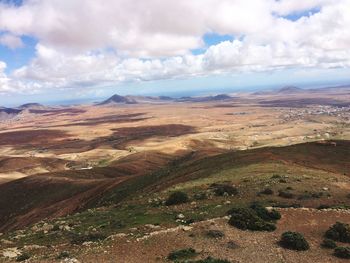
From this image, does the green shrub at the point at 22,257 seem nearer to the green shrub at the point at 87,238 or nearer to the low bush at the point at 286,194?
the green shrub at the point at 87,238

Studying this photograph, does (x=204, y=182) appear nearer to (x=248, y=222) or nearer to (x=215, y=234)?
(x=248, y=222)

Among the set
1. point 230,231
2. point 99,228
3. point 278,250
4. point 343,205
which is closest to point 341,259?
point 278,250

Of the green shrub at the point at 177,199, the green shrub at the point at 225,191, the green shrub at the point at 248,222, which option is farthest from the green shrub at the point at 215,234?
the green shrub at the point at 225,191

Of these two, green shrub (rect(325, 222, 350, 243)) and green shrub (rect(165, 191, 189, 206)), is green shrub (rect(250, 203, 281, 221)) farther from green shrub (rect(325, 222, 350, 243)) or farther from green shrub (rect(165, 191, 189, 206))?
green shrub (rect(165, 191, 189, 206))

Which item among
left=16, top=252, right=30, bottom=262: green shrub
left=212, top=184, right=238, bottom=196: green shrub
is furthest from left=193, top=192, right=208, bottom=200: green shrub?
left=16, top=252, right=30, bottom=262: green shrub

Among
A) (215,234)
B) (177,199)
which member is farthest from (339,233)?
(177,199)

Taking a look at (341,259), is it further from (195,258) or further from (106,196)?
(106,196)
